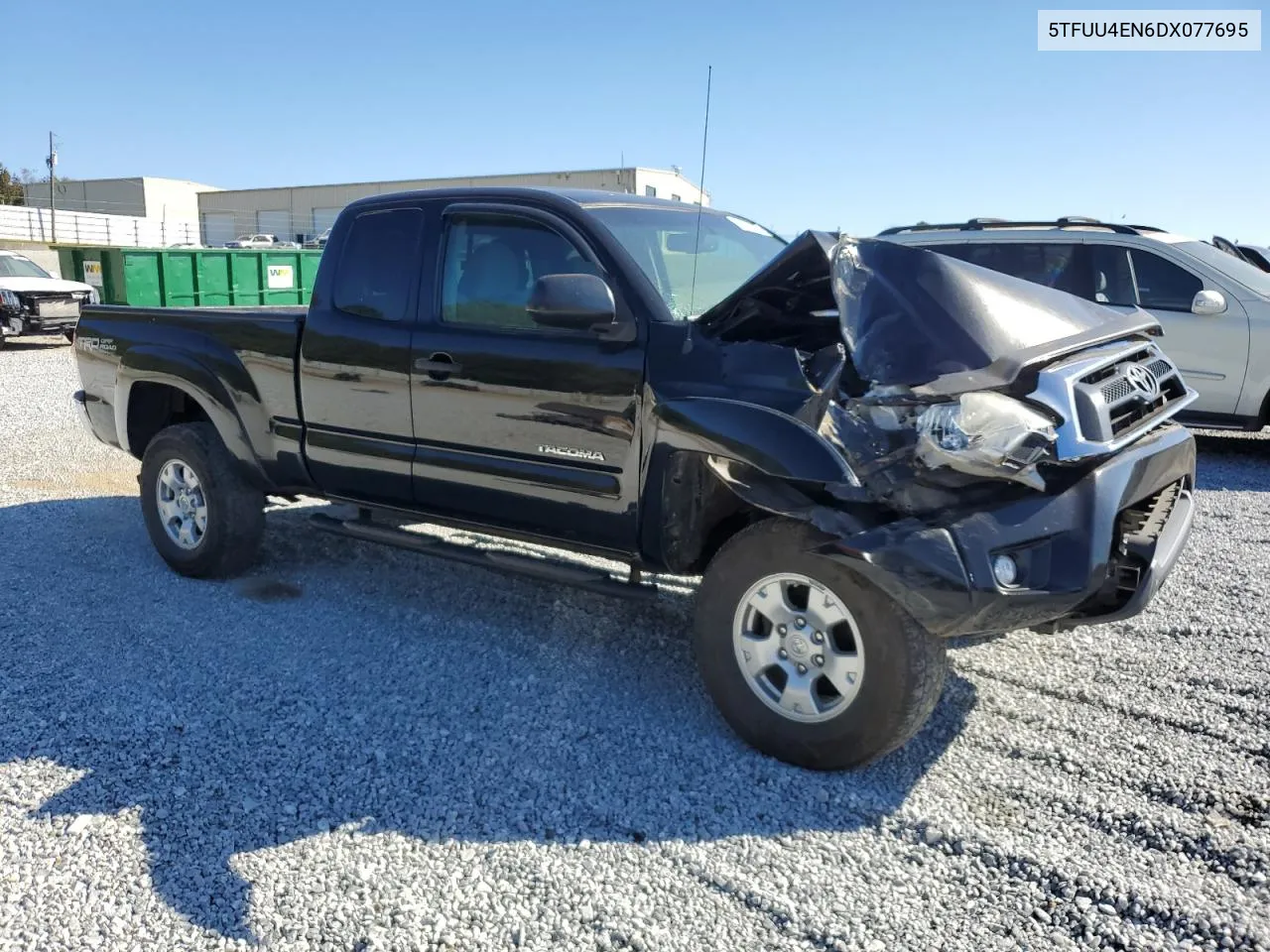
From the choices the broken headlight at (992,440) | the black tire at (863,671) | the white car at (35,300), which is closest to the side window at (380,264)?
the black tire at (863,671)

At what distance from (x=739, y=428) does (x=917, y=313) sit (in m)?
0.68

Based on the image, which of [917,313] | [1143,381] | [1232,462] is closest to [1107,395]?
[1143,381]

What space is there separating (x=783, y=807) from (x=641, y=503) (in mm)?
1230

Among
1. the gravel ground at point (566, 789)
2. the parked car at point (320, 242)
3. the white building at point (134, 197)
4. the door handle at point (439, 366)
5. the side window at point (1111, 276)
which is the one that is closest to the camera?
the gravel ground at point (566, 789)

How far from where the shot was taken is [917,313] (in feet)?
10.8

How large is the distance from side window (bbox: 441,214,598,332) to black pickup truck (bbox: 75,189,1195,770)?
0.01 metres

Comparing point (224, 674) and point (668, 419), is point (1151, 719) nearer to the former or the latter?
point (668, 419)

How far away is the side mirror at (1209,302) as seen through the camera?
827cm

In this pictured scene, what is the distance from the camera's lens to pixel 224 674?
166 inches

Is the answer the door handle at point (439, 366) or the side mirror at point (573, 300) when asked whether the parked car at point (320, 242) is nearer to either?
the door handle at point (439, 366)

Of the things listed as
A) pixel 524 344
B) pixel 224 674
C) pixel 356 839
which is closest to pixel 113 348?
pixel 224 674

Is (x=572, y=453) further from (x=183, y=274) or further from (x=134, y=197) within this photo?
(x=134, y=197)

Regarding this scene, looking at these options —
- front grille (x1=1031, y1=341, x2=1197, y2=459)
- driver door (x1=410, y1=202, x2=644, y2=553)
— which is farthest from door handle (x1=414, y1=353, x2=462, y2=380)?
front grille (x1=1031, y1=341, x2=1197, y2=459)

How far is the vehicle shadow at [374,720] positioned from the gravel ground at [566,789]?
0.01 m
